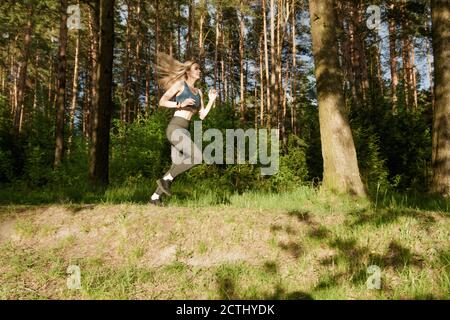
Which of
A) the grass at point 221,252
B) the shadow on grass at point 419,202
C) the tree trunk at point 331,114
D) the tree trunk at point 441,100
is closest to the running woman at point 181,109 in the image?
the grass at point 221,252

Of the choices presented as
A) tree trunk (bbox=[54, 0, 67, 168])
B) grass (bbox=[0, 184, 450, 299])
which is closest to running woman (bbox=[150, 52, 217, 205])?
grass (bbox=[0, 184, 450, 299])

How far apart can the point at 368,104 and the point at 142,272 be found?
11.6 meters

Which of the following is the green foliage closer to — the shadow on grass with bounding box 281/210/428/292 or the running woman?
the running woman

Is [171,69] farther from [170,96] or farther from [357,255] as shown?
[357,255]

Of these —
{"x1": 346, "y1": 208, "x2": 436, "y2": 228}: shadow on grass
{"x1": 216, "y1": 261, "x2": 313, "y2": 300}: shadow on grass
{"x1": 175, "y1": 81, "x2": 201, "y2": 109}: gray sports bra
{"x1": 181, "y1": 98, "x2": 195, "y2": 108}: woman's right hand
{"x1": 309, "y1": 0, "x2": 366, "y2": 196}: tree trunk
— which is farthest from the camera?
{"x1": 309, "y1": 0, "x2": 366, "y2": 196}: tree trunk

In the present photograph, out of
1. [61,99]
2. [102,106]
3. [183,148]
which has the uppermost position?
[61,99]

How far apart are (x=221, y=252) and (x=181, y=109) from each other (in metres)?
2.25

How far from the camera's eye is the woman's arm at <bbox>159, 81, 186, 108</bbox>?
5461 millimetres

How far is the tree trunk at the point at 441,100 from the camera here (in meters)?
7.05

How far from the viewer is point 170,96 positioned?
5.56 m

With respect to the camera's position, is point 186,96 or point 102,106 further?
point 102,106

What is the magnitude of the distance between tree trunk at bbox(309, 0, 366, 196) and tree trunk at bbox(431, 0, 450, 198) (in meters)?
1.88

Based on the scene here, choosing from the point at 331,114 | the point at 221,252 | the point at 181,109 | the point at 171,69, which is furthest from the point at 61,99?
the point at 221,252
